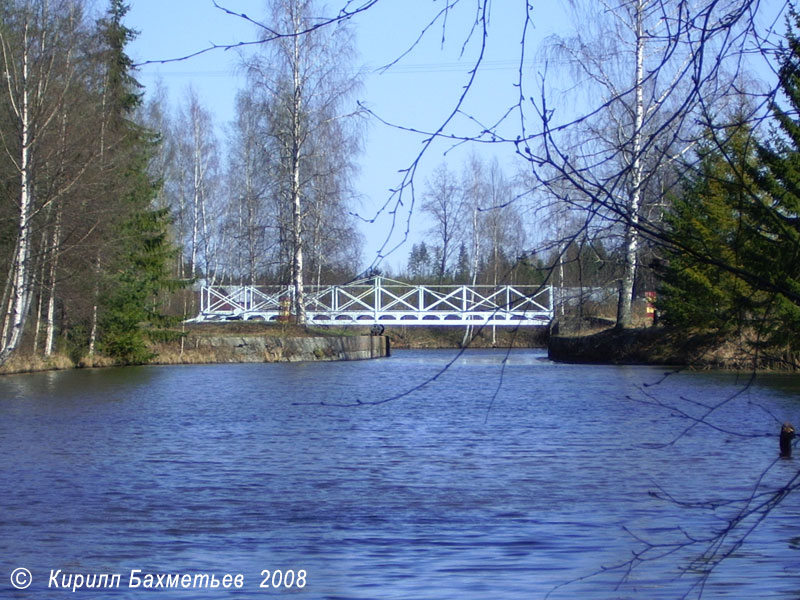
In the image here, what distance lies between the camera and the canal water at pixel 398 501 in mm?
5082

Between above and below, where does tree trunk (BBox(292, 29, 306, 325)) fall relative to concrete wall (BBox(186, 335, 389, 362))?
above

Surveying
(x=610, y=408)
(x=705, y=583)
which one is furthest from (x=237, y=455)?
(x=610, y=408)

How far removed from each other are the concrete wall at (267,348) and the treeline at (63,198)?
1.88 m

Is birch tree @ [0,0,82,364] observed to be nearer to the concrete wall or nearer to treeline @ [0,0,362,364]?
treeline @ [0,0,362,364]

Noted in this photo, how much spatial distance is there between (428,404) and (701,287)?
8532mm

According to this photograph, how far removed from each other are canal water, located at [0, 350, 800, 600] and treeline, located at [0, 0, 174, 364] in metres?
6.78

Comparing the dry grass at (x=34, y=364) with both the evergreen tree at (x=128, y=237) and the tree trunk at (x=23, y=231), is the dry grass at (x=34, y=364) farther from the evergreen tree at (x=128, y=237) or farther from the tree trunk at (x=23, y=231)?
the evergreen tree at (x=128, y=237)

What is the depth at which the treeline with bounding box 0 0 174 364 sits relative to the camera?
62.1 feet

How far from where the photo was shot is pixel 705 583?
5090mm

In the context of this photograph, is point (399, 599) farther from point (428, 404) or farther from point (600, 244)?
point (428, 404)

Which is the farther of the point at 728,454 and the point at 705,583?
the point at 728,454

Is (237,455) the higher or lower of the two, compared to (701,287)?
lower

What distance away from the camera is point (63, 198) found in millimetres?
19703

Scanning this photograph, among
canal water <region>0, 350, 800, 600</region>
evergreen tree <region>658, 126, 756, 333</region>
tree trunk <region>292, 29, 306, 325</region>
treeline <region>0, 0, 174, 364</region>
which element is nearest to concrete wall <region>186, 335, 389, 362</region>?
tree trunk <region>292, 29, 306, 325</region>
